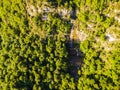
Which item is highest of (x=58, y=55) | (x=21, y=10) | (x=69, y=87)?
(x=21, y=10)

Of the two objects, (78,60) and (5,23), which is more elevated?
(5,23)

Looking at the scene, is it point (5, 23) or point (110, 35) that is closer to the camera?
point (110, 35)

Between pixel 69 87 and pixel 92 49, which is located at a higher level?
pixel 92 49

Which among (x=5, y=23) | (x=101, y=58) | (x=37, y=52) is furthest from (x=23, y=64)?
(x=101, y=58)

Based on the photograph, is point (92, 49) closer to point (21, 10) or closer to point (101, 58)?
point (101, 58)

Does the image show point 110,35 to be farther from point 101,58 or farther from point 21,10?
point 21,10

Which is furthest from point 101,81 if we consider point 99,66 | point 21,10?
point 21,10
